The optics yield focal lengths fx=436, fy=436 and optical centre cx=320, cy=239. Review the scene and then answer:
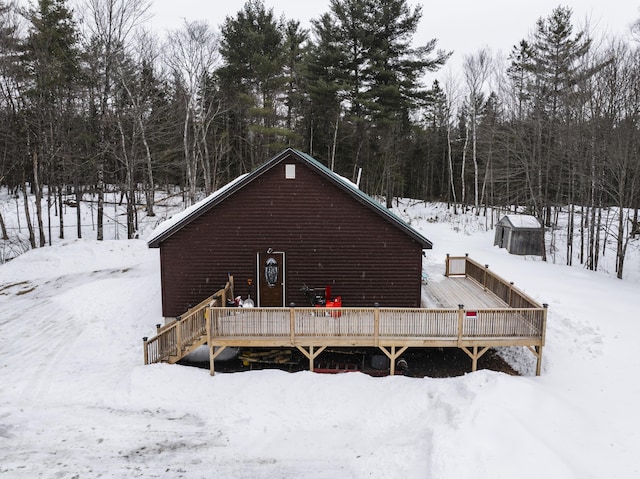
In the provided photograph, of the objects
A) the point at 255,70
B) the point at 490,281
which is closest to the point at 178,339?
the point at 490,281

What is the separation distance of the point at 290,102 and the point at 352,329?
91.8 ft

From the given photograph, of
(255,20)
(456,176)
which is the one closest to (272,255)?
(255,20)

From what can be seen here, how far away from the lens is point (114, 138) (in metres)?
27.1

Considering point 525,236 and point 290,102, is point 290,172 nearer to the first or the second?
point 525,236

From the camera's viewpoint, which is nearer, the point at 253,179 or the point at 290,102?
the point at 253,179

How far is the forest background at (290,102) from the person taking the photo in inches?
899

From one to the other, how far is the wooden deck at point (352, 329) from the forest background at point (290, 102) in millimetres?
12038

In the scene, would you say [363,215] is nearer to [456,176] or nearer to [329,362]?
[329,362]

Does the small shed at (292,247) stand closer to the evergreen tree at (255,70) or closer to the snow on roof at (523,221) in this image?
the snow on roof at (523,221)

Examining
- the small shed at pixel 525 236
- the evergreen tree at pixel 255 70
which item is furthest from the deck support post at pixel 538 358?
the evergreen tree at pixel 255 70

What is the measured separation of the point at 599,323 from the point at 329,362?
8.27 metres

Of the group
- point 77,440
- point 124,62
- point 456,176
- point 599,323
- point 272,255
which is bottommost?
point 77,440

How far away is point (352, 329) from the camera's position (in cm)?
1162

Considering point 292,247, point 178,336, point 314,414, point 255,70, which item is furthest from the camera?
point 255,70
